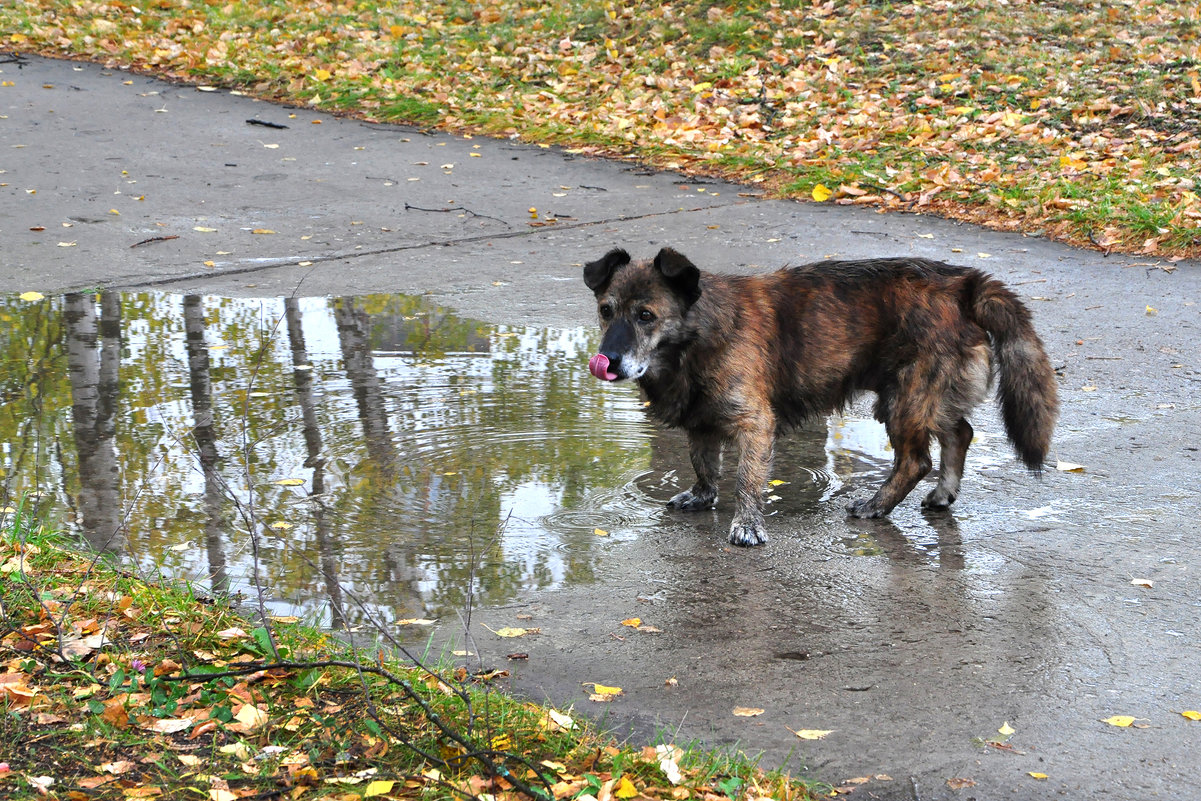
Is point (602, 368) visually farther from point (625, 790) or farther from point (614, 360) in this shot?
point (625, 790)

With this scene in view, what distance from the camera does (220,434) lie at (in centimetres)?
630

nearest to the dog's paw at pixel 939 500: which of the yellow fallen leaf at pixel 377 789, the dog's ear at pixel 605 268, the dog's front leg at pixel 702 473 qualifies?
the dog's front leg at pixel 702 473

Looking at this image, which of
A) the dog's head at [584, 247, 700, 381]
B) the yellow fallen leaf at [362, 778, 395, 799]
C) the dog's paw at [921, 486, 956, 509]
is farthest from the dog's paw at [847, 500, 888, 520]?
the yellow fallen leaf at [362, 778, 395, 799]

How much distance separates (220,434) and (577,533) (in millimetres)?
2055

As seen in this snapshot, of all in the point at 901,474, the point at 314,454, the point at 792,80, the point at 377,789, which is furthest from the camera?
the point at 792,80

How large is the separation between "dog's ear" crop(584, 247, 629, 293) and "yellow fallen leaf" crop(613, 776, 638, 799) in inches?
105

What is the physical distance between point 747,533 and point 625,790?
215 cm

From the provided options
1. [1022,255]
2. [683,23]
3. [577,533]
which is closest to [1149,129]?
[1022,255]

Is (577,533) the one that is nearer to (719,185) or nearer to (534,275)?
(534,275)

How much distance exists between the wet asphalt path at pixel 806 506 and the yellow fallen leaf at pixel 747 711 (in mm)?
41

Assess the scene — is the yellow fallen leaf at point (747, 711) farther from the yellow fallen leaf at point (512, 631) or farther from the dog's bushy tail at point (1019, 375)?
the dog's bushy tail at point (1019, 375)

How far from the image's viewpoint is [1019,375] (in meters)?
5.50

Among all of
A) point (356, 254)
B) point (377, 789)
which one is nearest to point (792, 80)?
point (356, 254)

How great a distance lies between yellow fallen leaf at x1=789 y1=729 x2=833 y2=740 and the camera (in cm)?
377
